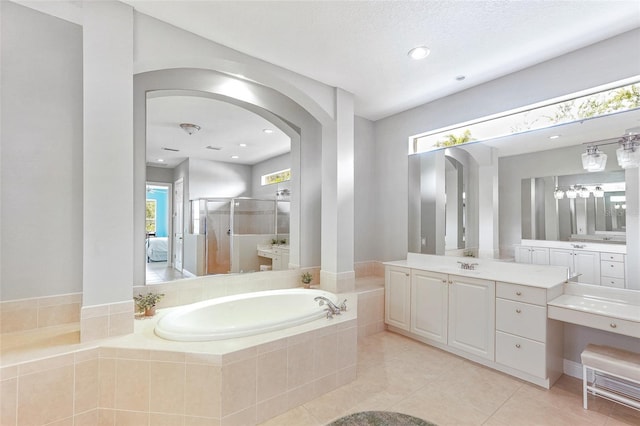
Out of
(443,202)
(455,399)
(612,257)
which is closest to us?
(455,399)

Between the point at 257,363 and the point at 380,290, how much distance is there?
6.49ft

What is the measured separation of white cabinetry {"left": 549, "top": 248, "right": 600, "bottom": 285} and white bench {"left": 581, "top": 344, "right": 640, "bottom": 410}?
0.54m

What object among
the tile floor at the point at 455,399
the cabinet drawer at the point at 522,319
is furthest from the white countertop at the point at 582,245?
the tile floor at the point at 455,399

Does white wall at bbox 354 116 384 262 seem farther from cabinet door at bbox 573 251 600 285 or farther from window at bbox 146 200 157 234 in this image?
window at bbox 146 200 157 234

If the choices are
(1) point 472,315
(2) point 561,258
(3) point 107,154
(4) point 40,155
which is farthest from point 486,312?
(4) point 40,155

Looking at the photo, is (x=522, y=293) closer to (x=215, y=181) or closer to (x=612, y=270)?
(x=612, y=270)

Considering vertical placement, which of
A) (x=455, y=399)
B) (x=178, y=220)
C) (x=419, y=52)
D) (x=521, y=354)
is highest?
(x=419, y=52)

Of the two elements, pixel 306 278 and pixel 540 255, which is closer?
pixel 540 255

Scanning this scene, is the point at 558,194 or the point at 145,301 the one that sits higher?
the point at 558,194

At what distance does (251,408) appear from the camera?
1.90 m

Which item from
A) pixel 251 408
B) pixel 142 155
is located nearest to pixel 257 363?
pixel 251 408

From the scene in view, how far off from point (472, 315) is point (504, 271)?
0.60 m

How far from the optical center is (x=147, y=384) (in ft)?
5.92

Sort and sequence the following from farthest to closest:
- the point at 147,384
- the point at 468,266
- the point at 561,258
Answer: the point at 468,266 → the point at 561,258 → the point at 147,384
